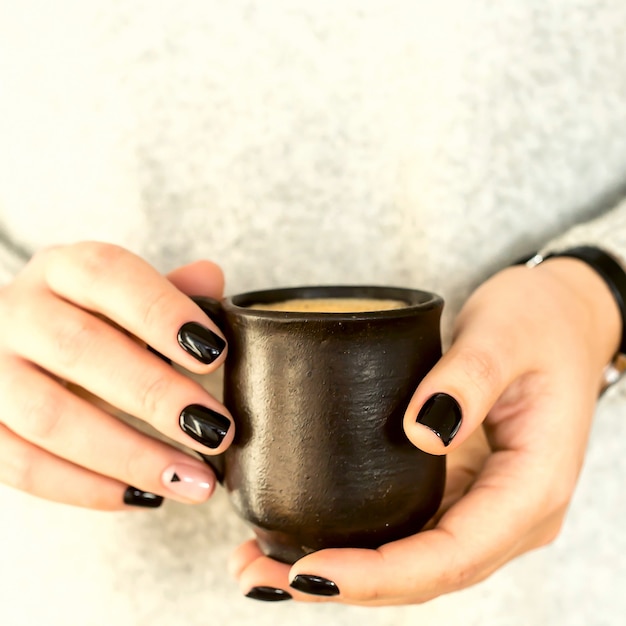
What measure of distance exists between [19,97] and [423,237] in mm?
496

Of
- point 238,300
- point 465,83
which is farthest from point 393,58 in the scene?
point 238,300

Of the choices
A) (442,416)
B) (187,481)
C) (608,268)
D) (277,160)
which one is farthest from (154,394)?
(608,268)

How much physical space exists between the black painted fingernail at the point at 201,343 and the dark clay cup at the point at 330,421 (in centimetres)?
1

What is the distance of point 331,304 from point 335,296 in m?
0.01

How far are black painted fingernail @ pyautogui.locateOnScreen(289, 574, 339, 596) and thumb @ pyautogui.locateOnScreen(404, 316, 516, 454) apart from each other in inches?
5.0

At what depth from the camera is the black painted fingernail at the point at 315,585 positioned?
461 mm

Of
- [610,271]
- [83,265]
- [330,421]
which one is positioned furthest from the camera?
[610,271]

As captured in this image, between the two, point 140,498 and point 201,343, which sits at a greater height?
point 201,343

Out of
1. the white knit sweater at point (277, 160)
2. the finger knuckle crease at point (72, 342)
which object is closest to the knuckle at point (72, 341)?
the finger knuckle crease at point (72, 342)

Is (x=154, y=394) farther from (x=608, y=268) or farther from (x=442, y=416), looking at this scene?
(x=608, y=268)

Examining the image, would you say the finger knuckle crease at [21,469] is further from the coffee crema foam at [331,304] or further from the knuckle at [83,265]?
the coffee crema foam at [331,304]

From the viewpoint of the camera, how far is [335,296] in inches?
22.5

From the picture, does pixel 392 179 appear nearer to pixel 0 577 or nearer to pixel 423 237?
pixel 423 237

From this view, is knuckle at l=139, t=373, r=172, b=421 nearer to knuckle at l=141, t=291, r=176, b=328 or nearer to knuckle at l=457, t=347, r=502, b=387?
knuckle at l=141, t=291, r=176, b=328
